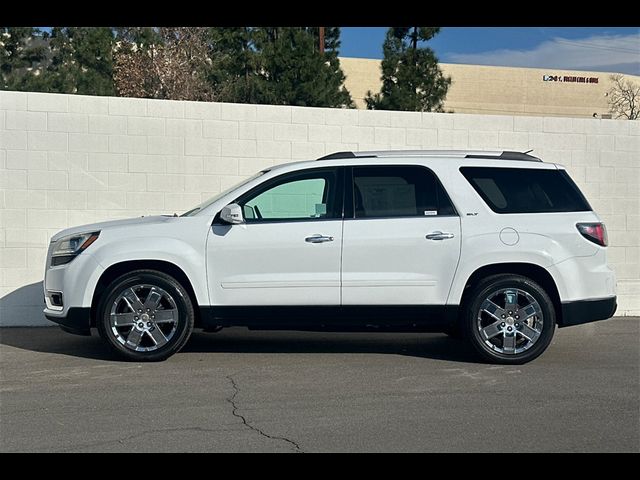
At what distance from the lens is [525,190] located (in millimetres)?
8164

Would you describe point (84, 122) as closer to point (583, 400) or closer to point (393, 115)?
point (393, 115)

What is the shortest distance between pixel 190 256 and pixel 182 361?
106cm

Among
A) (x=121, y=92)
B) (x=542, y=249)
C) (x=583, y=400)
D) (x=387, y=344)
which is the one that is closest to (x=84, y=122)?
(x=387, y=344)

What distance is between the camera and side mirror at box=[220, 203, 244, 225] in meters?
7.79

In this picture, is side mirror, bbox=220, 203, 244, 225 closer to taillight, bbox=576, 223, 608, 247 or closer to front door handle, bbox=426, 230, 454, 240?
front door handle, bbox=426, 230, 454, 240

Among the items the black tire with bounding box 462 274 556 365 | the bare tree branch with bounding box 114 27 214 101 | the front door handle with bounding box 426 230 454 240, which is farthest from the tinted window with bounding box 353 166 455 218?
the bare tree branch with bounding box 114 27 214 101

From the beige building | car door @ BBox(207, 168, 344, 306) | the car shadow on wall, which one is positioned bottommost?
the car shadow on wall

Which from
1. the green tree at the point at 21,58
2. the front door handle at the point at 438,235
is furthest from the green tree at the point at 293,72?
the front door handle at the point at 438,235

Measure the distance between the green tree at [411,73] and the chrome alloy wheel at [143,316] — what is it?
51.0ft

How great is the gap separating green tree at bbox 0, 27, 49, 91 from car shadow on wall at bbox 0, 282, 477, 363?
15298 mm

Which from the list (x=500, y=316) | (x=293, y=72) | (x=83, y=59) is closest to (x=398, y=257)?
(x=500, y=316)

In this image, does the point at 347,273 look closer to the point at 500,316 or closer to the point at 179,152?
the point at 500,316

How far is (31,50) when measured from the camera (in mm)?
26609

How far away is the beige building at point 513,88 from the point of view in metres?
42.1
